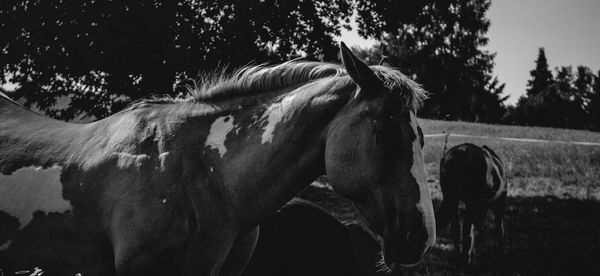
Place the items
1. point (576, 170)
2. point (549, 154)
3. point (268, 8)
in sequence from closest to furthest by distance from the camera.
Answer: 1. point (268, 8)
2. point (576, 170)
3. point (549, 154)

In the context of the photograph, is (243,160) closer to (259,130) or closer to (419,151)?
(259,130)

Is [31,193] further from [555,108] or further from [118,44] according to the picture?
[555,108]

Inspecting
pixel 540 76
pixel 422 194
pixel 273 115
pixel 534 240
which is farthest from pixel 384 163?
pixel 540 76

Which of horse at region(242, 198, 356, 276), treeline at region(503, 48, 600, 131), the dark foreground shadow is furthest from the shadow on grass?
treeline at region(503, 48, 600, 131)

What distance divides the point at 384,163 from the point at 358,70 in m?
0.45

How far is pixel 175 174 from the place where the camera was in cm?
208

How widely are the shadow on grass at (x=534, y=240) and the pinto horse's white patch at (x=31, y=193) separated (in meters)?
2.81

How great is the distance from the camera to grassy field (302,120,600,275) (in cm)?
687

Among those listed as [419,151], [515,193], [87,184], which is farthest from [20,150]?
[515,193]

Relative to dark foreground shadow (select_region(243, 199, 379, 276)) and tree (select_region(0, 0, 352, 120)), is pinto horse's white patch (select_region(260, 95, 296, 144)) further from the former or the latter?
tree (select_region(0, 0, 352, 120))

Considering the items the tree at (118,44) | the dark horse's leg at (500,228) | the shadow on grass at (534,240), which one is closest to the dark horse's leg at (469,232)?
the shadow on grass at (534,240)

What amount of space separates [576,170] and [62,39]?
1682cm

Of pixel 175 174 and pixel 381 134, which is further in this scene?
pixel 175 174

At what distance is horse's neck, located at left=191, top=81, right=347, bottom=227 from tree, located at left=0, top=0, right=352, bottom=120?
704 centimetres
